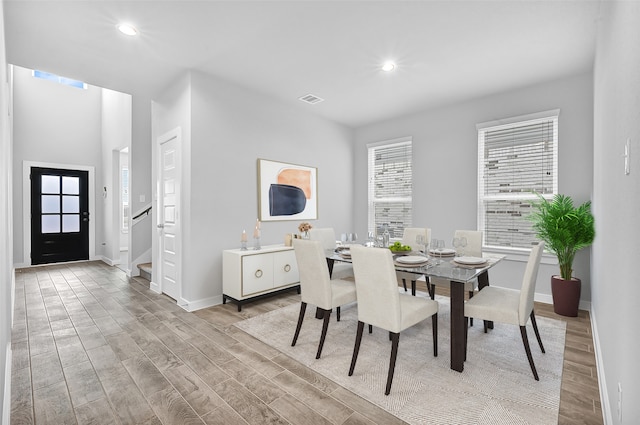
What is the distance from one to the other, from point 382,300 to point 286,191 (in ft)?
9.72

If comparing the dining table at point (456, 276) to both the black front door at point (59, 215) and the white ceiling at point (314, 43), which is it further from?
the black front door at point (59, 215)

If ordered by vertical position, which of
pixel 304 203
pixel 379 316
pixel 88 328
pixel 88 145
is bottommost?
pixel 88 328

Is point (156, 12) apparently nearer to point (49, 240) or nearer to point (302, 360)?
point (302, 360)

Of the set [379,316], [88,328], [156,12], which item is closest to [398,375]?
[379,316]

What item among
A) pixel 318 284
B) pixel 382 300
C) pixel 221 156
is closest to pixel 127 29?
pixel 221 156

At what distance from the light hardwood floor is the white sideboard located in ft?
0.76

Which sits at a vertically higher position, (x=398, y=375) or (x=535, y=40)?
(x=535, y=40)

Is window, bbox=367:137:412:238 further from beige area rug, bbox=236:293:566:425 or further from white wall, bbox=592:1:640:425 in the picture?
white wall, bbox=592:1:640:425

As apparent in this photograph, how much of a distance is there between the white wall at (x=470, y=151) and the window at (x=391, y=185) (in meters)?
0.15

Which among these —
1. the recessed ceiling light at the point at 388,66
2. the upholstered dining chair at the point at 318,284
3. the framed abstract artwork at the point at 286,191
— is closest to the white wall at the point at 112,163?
the framed abstract artwork at the point at 286,191

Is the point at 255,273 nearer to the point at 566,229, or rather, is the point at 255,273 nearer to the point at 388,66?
the point at 388,66

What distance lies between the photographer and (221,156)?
12.9ft

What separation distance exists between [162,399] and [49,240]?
6.71 metres

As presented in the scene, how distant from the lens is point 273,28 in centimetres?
279
